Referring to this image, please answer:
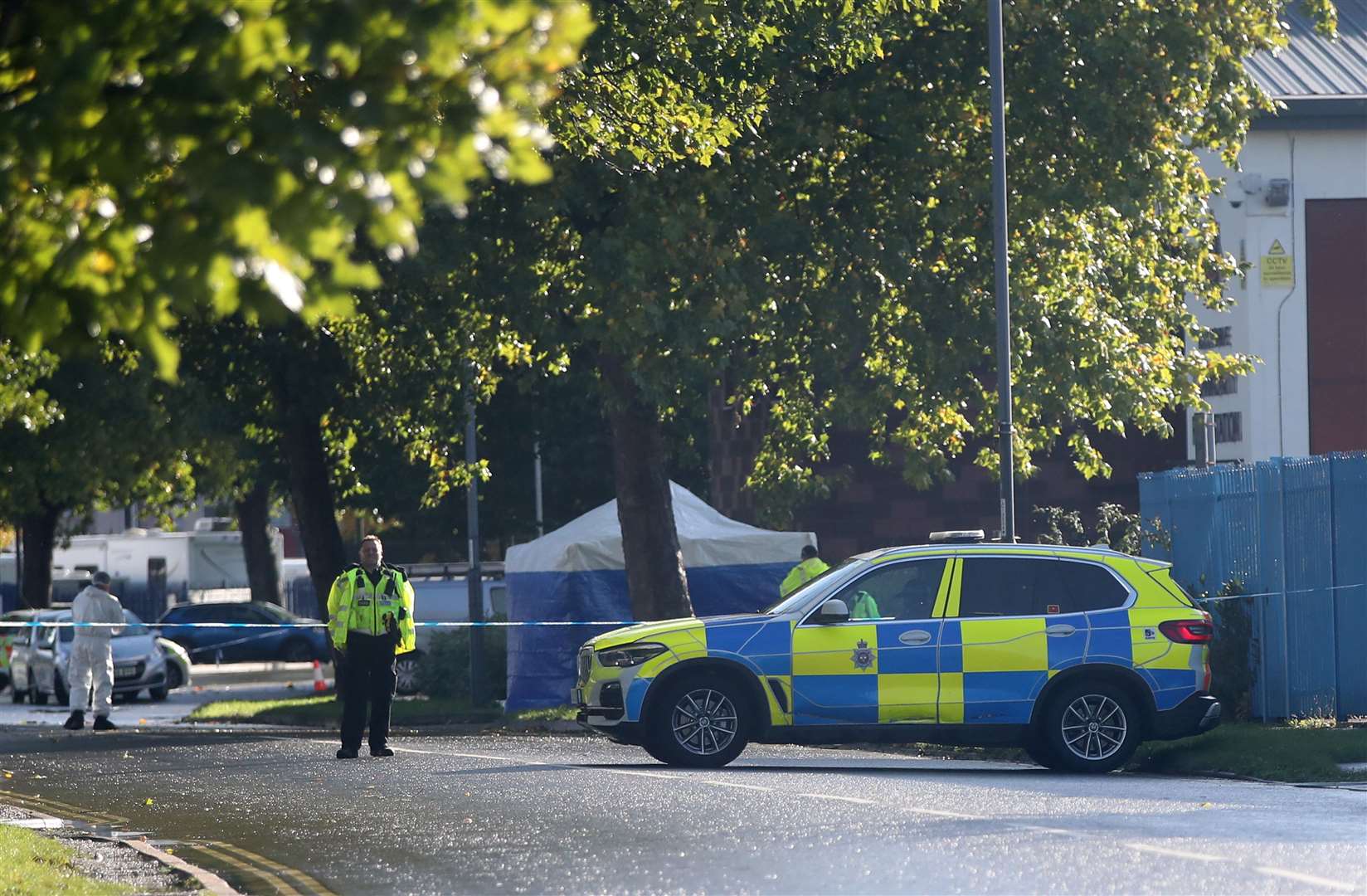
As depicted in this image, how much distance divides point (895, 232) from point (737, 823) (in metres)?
12.1

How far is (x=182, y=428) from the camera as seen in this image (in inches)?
1241

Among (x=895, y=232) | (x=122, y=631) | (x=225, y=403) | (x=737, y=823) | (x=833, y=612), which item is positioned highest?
(x=895, y=232)

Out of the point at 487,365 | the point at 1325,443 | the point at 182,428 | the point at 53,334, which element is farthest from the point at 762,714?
the point at 1325,443

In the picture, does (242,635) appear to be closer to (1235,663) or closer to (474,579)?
(474,579)

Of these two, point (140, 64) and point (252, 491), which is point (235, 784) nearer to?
point (140, 64)

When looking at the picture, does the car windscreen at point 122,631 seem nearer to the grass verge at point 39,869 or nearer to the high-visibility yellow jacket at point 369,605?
the high-visibility yellow jacket at point 369,605

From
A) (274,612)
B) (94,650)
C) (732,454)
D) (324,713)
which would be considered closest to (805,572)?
(324,713)

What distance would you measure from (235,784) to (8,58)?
33.1ft

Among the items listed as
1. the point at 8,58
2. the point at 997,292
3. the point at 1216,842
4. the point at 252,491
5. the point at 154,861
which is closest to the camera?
the point at 8,58

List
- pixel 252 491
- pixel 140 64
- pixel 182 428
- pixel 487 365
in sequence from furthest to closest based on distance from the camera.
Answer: pixel 252 491, pixel 182 428, pixel 487 365, pixel 140 64

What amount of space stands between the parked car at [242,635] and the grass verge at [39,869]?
31653mm

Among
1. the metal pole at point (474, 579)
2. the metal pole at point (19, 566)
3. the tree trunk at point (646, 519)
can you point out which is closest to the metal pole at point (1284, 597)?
the tree trunk at point (646, 519)

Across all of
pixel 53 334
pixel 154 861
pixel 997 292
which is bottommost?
pixel 154 861

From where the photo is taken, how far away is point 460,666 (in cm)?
2945
